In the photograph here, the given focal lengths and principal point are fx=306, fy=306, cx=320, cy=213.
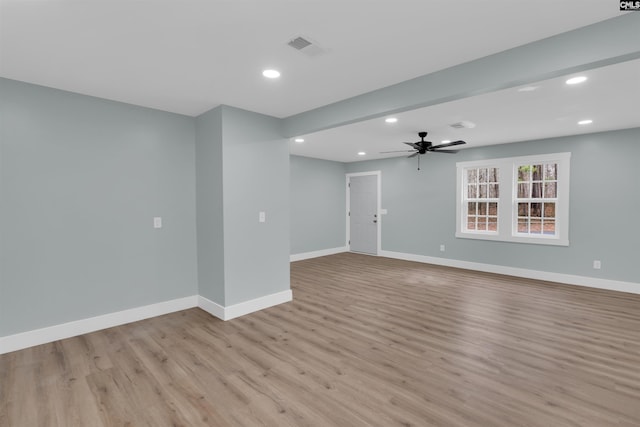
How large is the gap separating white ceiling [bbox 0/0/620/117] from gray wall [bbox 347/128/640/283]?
4.10m

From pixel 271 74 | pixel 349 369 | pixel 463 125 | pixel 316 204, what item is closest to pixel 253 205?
pixel 271 74

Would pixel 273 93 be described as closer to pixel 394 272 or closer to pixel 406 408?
pixel 406 408

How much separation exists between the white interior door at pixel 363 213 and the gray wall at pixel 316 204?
25 cm

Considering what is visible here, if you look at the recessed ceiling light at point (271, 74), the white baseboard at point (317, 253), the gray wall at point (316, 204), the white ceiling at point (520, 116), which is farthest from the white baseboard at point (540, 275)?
the recessed ceiling light at point (271, 74)

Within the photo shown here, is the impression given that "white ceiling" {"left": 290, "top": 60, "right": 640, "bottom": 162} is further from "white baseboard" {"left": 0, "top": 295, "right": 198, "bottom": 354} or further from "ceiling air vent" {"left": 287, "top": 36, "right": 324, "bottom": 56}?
"white baseboard" {"left": 0, "top": 295, "right": 198, "bottom": 354}

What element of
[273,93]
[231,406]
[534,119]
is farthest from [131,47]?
[534,119]

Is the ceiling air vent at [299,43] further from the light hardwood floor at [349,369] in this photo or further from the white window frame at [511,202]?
the white window frame at [511,202]

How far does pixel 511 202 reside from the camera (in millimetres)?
5844

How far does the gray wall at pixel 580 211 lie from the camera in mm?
4762

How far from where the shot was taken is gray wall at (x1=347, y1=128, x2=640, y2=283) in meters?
4.76

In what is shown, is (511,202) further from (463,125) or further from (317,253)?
(317,253)

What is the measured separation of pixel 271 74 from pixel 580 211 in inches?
216

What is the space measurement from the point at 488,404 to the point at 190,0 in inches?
125

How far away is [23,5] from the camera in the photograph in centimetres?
179
